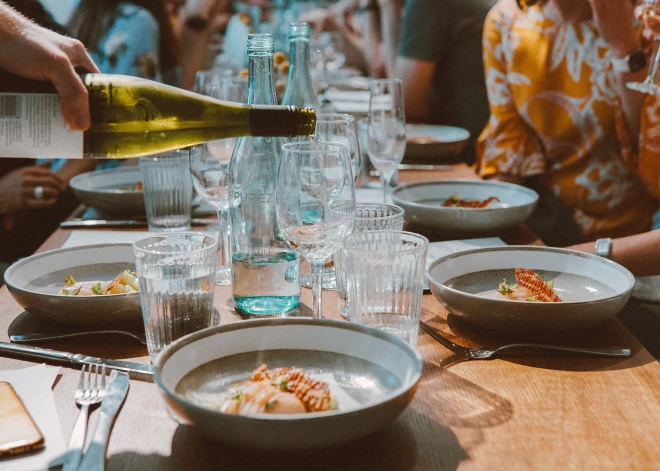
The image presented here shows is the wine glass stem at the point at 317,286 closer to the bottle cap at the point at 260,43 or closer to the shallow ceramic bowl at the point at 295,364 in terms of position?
the shallow ceramic bowl at the point at 295,364

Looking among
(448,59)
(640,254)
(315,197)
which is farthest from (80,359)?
(448,59)

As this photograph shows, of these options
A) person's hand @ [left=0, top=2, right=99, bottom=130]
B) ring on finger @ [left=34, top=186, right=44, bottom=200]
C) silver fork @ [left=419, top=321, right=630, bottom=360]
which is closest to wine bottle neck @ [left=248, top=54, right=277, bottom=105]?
person's hand @ [left=0, top=2, right=99, bottom=130]

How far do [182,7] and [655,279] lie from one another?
3.41 metres

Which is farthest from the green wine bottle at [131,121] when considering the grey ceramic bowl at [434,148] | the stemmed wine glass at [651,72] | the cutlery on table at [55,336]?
the grey ceramic bowl at [434,148]

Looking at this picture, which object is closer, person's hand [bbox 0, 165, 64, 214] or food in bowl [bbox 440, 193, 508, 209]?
food in bowl [bbox 440, 193, 508, 209]

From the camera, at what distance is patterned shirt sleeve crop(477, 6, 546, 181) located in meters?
2.26

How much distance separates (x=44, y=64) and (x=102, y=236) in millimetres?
590

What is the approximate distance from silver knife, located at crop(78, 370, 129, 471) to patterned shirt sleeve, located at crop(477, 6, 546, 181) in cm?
165

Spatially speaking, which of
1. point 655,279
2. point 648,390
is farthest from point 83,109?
point 655,279

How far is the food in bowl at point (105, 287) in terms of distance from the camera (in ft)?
3.28

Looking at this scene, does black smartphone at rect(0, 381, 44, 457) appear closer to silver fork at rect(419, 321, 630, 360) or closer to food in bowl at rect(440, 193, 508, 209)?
silver fork at rect(419, 321, 630, 360)

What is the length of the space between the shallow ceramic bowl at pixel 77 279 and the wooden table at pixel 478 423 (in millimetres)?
37

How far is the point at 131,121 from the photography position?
1.05 meters

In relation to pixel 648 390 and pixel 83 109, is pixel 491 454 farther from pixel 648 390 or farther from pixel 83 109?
pixel 83 109
